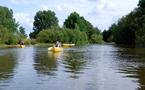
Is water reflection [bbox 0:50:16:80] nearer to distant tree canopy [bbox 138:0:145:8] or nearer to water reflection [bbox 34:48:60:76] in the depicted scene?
water reflection [bbox 34:48:60:76]

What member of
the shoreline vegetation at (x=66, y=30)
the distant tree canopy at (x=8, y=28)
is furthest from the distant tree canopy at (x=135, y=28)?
the distant tree canopy at (x=8, y=28)

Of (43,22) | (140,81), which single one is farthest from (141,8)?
(140,81)

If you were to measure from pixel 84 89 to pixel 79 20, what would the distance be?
527 ft

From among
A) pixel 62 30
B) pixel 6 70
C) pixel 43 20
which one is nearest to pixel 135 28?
pixel 62 30

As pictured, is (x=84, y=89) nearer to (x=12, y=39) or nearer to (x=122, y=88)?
(x=122, y=88)

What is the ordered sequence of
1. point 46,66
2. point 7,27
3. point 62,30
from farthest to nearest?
point 62,30 < point 7,27 < point 46,66

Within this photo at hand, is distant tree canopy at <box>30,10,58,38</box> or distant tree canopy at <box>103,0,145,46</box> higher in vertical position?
distant tree canopy at <box>30,10,58,38</box>

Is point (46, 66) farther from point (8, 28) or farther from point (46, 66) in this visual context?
point (8, 28)

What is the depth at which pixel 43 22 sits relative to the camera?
19050 cm

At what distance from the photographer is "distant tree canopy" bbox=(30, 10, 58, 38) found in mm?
189250

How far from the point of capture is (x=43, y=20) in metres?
190

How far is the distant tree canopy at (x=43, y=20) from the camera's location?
189m

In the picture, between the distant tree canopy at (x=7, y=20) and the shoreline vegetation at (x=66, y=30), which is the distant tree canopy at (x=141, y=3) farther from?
the distant tree canopy at (x=7, y=20)

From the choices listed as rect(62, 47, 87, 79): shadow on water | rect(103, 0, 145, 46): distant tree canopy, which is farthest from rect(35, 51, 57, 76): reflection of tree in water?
rect(103, 0, 145, 46): distant tree canopy
